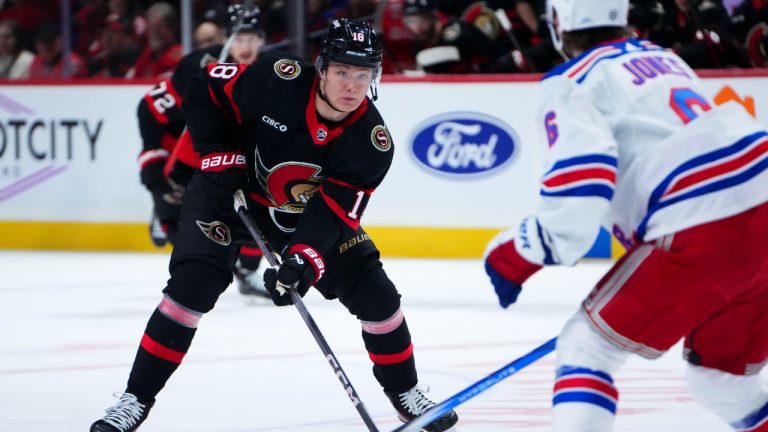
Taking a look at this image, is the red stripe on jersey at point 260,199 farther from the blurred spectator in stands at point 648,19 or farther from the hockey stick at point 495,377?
the blurred spectator in stands at point 648,19

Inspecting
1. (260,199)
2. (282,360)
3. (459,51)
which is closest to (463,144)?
(459,51)

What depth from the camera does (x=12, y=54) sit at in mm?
8328

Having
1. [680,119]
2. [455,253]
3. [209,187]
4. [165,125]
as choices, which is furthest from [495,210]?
[680,119]

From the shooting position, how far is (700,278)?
2113 mm

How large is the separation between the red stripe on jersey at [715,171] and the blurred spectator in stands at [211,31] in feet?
14.7

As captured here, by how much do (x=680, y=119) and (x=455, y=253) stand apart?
5.02 meters

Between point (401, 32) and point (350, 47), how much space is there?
4.79 m

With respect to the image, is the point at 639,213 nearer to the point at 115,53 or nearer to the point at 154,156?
the point at 154,156

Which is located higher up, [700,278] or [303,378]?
[700,278]

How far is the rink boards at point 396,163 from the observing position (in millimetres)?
7047

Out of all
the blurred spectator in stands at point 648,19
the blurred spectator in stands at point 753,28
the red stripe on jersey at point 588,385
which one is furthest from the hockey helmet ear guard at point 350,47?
the blurred spectator in stands at point 753,28

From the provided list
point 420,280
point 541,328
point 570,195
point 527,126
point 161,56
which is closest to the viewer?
point 570,195

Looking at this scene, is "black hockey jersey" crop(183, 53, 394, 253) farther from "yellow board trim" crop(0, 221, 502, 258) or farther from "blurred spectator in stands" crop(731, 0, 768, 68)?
"yellow board trim" crop(0, 221, 502, 258)

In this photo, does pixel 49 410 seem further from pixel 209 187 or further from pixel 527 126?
pixel 527 126
